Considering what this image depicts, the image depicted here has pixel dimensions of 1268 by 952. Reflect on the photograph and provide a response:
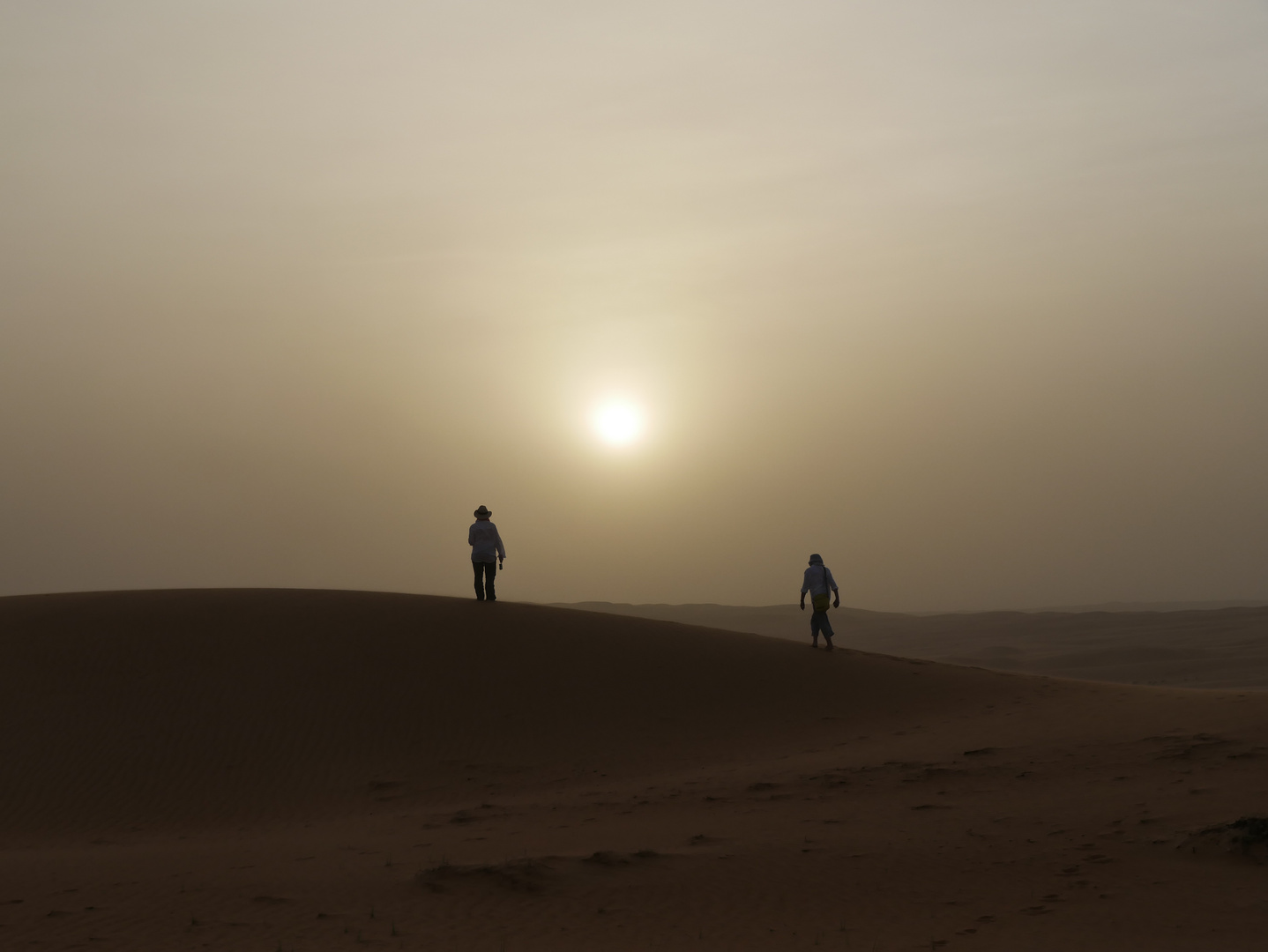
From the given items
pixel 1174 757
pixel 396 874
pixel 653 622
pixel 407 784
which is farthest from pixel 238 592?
pixel 1174 757

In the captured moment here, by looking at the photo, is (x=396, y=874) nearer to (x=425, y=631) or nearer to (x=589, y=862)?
(x=589, y=862)

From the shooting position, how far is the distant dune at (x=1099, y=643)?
30.1 metres

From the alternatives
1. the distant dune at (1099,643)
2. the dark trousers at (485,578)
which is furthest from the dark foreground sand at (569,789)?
the distant dune at (1099,643)

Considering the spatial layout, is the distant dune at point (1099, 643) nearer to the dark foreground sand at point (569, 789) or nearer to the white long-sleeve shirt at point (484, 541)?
the dark foreground sand at point (569, 789)

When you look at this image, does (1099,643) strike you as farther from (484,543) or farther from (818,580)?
(484,543)

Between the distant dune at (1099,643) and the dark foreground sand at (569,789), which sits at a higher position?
the dark foreground sand at (569,789)

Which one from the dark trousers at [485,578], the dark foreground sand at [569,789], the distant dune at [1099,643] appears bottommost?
the distant dune at [1099,643]

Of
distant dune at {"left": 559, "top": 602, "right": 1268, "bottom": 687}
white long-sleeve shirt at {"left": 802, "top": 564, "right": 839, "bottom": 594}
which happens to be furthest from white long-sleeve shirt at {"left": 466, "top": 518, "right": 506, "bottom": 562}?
distant dune at {"left": 559, "top": 602, "right": 1268, "bottom": 687}

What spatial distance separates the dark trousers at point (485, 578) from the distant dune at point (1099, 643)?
1848cm

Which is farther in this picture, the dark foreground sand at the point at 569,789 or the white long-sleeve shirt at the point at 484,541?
the white long-sleeve shirt at the point at 484,541

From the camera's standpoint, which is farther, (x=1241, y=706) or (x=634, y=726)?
(x=634, y=726)

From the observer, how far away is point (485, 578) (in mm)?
18750

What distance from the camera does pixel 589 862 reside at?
28.0 ft

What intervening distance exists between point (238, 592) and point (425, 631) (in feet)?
17.7
